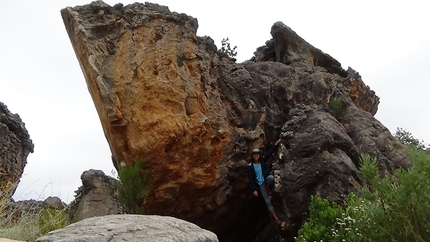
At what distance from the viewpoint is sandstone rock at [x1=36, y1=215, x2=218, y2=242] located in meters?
3.72

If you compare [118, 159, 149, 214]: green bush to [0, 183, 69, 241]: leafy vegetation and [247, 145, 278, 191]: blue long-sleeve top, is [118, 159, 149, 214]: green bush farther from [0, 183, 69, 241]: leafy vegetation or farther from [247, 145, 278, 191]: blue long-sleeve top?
[0, 183, 69, 241]: leafy vegetation

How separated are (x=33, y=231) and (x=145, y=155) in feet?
14.4

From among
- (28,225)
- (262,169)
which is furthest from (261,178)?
(28,225)

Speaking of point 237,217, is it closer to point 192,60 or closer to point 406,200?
point 192,60

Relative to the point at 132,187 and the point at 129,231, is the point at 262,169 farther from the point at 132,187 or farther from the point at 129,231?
the point at 129,231

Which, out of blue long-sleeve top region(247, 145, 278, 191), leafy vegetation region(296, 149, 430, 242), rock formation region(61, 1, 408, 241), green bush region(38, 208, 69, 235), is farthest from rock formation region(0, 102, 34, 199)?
leafy vegetation region(296, 149, 430, 242)

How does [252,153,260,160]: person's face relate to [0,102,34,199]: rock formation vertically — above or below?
below

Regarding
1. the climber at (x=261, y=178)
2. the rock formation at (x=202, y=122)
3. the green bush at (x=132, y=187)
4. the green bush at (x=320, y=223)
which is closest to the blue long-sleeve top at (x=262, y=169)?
the climber at (x=261, y=178)

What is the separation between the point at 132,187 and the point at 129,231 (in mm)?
5758

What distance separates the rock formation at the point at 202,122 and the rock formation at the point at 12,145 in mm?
4610

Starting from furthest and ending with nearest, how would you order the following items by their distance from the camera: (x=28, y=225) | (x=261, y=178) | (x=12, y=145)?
(x=12, y=145) → (x=261, y=178) → (x=28, y=225)

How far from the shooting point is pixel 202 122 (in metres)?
10.1

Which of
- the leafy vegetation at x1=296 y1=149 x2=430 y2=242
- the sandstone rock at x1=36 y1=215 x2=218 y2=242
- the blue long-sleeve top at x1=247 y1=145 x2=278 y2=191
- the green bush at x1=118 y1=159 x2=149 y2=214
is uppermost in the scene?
the blue long-sleeve top at x1=247 y1=145 x2=278 y2=191

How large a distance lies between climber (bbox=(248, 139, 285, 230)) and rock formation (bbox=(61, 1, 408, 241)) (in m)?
0.28
